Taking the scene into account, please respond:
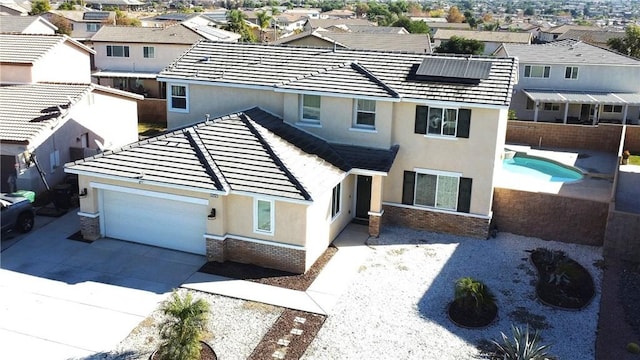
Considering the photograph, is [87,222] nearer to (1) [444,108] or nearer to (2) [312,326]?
(2) [312,326]

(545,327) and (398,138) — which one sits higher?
(398,138)

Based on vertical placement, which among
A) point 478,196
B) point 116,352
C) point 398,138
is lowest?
point 116,352

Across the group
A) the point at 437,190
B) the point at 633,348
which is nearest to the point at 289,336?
the point at 633,348

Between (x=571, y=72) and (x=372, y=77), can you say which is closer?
(x=372, y=77)

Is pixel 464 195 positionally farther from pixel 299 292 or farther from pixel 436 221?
pixel 299 292

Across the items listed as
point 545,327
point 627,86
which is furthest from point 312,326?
point 627,86

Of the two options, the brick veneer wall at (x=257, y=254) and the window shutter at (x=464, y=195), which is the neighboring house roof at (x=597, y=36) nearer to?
the window shutter at (x=464, y=195)
